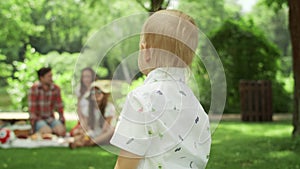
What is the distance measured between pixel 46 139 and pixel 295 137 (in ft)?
11.8

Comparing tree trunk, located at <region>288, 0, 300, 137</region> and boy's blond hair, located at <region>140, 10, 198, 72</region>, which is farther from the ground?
boy's blond hair, located at <region>140, 10, 198, 72</region>

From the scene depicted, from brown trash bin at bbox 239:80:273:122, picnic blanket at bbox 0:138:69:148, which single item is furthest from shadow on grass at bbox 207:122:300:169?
picnic blanket at bbox 0:138:69:148

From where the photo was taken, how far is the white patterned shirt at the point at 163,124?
1.52 meters

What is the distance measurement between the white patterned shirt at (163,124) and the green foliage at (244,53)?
40.9ft

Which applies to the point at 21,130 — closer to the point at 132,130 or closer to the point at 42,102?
the point at 42,102

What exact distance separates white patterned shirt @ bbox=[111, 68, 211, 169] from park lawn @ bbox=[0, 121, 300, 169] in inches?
148

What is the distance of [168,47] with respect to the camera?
1.60m

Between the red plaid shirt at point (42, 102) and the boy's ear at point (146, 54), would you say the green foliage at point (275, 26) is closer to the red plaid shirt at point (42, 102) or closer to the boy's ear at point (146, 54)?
the red plaid shirt at point (42, 102)

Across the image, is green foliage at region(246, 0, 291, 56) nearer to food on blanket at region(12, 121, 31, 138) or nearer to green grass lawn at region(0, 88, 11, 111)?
green grass lawn at region(0, 88, 11, 111)

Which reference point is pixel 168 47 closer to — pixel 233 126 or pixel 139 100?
pixel 139 100

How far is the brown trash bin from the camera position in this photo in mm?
11406

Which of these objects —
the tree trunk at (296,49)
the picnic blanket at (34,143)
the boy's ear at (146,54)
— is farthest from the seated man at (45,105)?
the boy's ear at (146,54)

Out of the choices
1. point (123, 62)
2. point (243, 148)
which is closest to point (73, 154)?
point (243, 148)

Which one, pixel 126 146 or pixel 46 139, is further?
pixel 46 139
